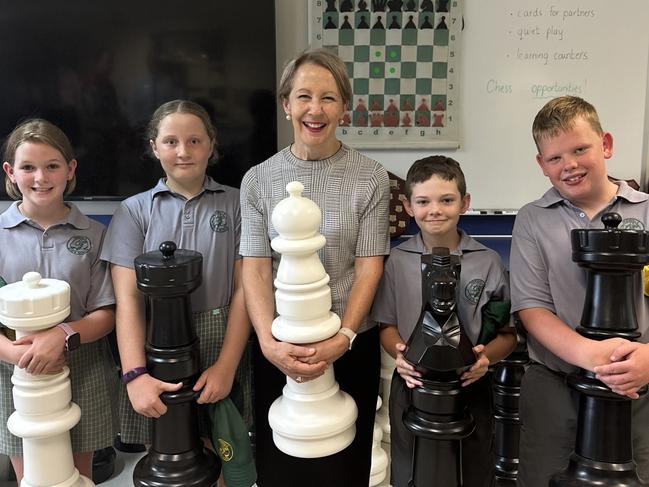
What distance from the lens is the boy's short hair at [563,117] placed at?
47.7 inches

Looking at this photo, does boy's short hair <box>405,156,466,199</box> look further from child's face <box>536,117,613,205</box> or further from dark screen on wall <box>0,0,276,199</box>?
dark screen on wall <box>0,0,276,199</box>

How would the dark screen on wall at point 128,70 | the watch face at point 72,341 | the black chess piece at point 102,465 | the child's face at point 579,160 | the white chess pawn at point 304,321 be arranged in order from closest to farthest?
the white chess pawn at point 304,321
the watch face at point 72,341
the child's face at point 579,160
the black chess piece at point 102,465
the dark screen on wall at point 128,70

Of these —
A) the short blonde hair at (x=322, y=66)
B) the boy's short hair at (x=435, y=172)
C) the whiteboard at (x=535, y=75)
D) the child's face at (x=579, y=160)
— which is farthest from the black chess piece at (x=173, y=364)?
the whiteboard at (x=535, y=75)

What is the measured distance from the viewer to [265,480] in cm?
141

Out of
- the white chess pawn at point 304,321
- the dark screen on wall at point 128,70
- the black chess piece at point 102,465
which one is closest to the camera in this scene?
the white chess pawn at point 304,321

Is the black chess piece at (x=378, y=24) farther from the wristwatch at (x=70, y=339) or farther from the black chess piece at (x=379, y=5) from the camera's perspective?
the wristwatch at (x=70, y=339)

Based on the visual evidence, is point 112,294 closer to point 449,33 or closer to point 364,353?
A: point 364,353

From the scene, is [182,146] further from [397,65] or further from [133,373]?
[397,65]

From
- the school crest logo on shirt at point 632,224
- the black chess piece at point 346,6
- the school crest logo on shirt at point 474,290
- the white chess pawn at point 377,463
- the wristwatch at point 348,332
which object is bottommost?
the white chess pawn at point 377,463

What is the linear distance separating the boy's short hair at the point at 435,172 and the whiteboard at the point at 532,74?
1074 millimetres

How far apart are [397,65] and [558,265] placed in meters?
1.49

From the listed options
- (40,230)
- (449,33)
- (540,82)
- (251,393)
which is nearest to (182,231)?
(40,230)

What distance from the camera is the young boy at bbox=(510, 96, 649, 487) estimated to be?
118 cm

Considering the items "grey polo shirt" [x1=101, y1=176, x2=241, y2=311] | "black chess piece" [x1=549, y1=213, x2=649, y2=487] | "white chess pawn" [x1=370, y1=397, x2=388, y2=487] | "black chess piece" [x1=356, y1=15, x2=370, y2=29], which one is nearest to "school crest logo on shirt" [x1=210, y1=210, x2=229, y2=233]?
"grey polo shirt" [x1=101, y1=176, x2=241, y2=311]
